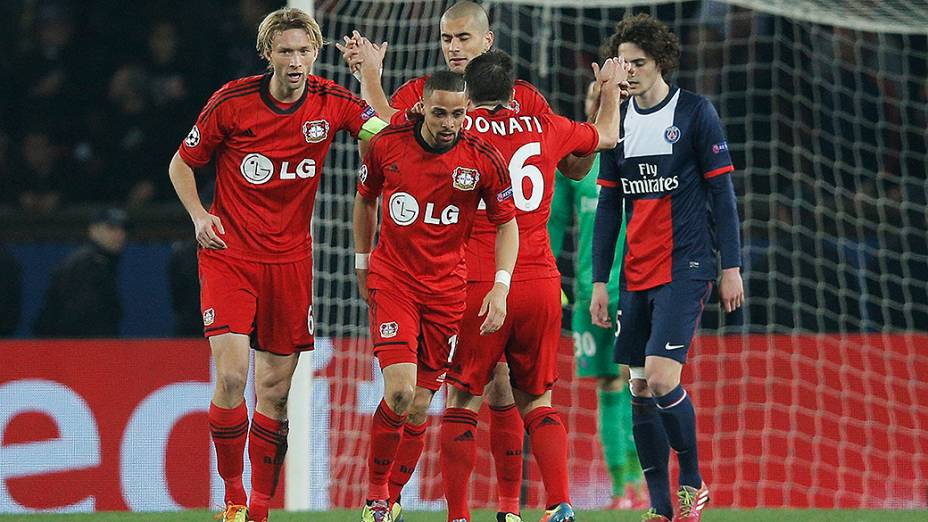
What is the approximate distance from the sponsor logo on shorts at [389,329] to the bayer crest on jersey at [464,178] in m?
0.58

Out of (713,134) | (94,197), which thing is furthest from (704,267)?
(94,197)

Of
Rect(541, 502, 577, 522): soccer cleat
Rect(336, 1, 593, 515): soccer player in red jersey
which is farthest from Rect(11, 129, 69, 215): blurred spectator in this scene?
Rect(541, 502, 577, 522): soccer cleat

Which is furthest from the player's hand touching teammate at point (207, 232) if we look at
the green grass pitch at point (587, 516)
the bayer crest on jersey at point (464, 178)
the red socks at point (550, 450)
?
the green grass pitch at point (587, 516)

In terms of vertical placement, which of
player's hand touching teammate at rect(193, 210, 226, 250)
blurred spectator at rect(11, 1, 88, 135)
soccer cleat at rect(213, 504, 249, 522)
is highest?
blurred spectator at rect(11, 1, 88, 135)

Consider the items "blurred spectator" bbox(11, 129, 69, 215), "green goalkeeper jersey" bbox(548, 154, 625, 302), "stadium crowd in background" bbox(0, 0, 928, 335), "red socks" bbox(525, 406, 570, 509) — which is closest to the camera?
"red socks" bbox(525, 406, 570, 509)

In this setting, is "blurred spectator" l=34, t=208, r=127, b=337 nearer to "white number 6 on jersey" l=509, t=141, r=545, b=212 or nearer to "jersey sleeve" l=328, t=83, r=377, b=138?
"jersey sleeve" l=328, t=83, r=377, b=138

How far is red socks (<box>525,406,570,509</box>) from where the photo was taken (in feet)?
18.0

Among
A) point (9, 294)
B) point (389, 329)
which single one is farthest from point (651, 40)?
point (9, 294)

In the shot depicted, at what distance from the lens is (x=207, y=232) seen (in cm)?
549

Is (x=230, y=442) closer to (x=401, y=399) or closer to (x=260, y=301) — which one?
(x=260, y=301)

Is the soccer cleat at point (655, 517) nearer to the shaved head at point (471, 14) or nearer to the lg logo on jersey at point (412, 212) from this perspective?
the lg logo on jersey at point (412, 212)

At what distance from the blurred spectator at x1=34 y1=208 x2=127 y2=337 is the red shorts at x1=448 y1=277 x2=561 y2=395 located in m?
4.70

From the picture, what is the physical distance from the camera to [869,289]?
9.55 meters

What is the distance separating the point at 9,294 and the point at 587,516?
17.1 ft
